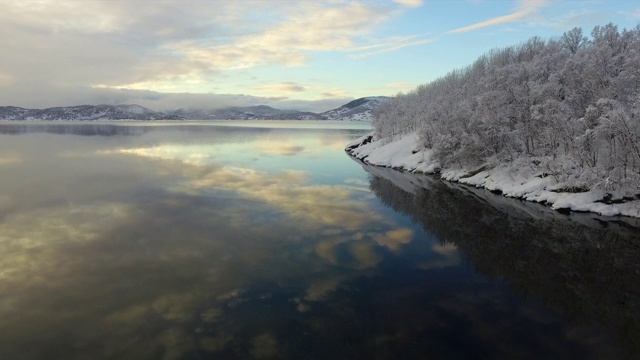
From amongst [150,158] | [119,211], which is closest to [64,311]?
[119,211]

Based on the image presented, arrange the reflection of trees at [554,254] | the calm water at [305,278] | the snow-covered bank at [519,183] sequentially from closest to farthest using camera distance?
the calm water at [305,278] → the reflection of trees at [554,254] → the snow-covered bank at [519,183]

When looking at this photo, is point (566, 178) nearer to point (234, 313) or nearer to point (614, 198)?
point (614, 198)

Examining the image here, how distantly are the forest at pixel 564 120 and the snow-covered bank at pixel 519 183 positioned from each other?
1079 millimetres

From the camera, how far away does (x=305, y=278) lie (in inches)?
917

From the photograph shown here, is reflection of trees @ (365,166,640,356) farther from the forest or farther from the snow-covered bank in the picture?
the forest

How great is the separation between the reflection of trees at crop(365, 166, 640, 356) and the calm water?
0.45 ft

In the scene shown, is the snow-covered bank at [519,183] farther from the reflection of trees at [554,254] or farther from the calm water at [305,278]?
the reflection of trees at [554,254]

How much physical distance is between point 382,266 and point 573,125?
36.8m

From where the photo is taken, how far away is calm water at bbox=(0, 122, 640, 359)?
54.3 feet

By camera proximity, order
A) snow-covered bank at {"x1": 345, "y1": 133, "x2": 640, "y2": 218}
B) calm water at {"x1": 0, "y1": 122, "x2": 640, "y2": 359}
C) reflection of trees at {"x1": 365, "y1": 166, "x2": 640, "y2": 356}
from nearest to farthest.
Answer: calm water at {"x1": 0, "y1": 122, "x2": 640, "y2": 359} → reflection of trees at {"x1": 365, "y1": 166, "x2": 640, "y2": 356} → snow-covered bank at {"x1": 345, "y1": 133, "x2": 640, "y2": 218}

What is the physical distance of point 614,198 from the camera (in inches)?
1606

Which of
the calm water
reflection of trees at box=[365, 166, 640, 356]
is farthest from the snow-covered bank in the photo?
reflection of trees at box=[365, 166, 640, 356]

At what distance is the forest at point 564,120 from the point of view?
4091cm

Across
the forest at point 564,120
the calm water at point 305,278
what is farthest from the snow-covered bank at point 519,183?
the calm water at point 305,278
